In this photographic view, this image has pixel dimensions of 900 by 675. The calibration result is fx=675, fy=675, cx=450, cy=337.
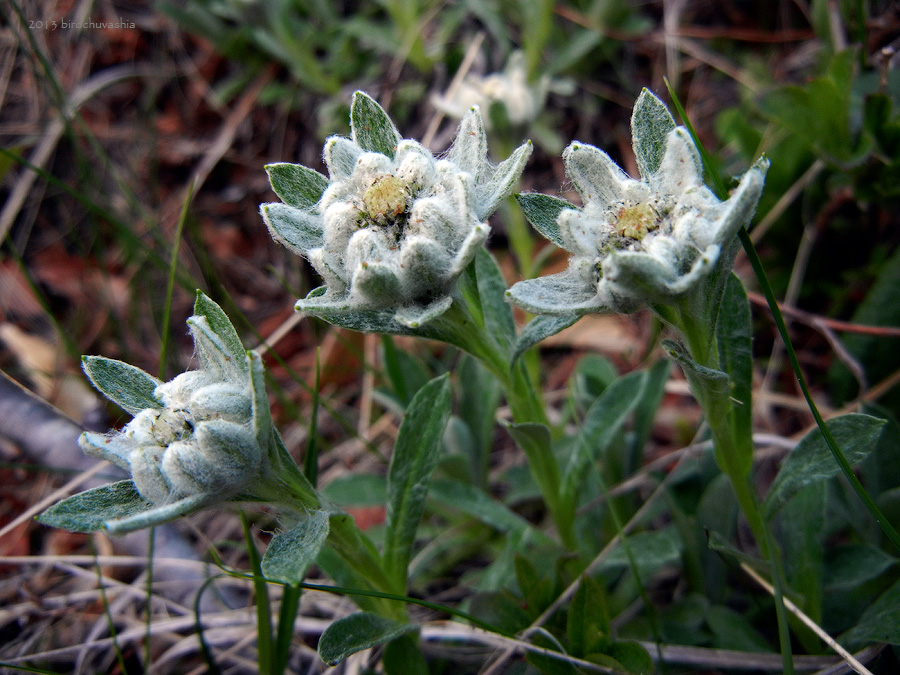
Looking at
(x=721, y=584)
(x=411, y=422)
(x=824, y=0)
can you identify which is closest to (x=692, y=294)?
(x=411, y=422)

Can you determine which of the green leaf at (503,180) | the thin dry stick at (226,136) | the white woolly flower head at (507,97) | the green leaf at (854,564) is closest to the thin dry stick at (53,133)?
the thin dry stick at (226,136)

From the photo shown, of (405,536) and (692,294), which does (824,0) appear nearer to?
(692,294)

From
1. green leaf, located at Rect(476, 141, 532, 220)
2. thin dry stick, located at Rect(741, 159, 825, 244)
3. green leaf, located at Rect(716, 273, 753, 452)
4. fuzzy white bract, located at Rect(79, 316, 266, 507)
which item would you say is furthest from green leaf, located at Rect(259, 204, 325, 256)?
thin dry stick, located at Rect(741, 159, 825, 244)

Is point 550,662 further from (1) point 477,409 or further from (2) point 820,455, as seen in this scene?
(1) point 477,409

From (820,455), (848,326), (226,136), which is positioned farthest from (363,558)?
(226,136)

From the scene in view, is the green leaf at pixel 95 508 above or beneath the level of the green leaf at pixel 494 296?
beneath

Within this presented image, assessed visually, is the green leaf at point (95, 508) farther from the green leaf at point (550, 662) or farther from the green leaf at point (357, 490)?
the green leaf at point (550, 662)

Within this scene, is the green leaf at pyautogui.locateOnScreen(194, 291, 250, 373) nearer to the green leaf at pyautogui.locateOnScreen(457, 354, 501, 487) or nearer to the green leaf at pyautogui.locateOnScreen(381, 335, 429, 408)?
the green leaf at pyautogui.locateOnScreen(381, 335, 429, 408)
